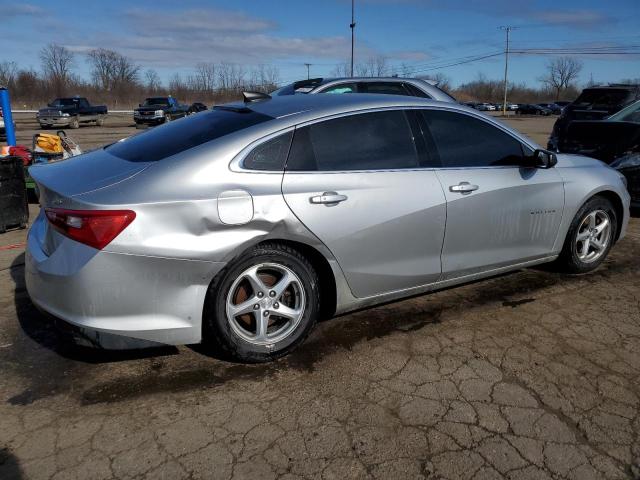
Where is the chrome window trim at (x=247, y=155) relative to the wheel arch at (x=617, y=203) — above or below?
above

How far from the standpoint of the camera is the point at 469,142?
390 centimetres

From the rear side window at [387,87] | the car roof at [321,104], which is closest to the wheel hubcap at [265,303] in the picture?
the car roof at [321,104]

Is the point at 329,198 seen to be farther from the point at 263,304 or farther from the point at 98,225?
the point at 98,225

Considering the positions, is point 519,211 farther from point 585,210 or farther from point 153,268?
point 153,268

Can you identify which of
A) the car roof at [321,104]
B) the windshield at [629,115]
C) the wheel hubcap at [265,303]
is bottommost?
the wheel hubcap at [265,303]

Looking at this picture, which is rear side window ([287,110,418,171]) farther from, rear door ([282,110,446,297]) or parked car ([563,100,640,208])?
parked car ([563,100,640,208])

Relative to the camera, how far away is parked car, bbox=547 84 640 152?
11375 mm

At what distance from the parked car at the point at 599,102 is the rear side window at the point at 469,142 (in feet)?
25.7

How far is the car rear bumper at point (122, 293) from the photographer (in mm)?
2689

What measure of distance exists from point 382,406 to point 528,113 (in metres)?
74.2

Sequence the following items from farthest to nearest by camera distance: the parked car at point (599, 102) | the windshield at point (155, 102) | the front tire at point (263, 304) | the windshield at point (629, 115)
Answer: the windshield at point (155, 102)
the parked car at point (599, 102)
the windshield at point (629, 115)
the front tire at point (263, 304)

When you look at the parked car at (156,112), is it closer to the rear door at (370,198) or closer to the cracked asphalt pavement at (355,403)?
the rear door at (370,198)

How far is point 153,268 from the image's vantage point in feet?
9.02

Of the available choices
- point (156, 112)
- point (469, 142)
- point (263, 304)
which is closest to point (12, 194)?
point (263, 304)
